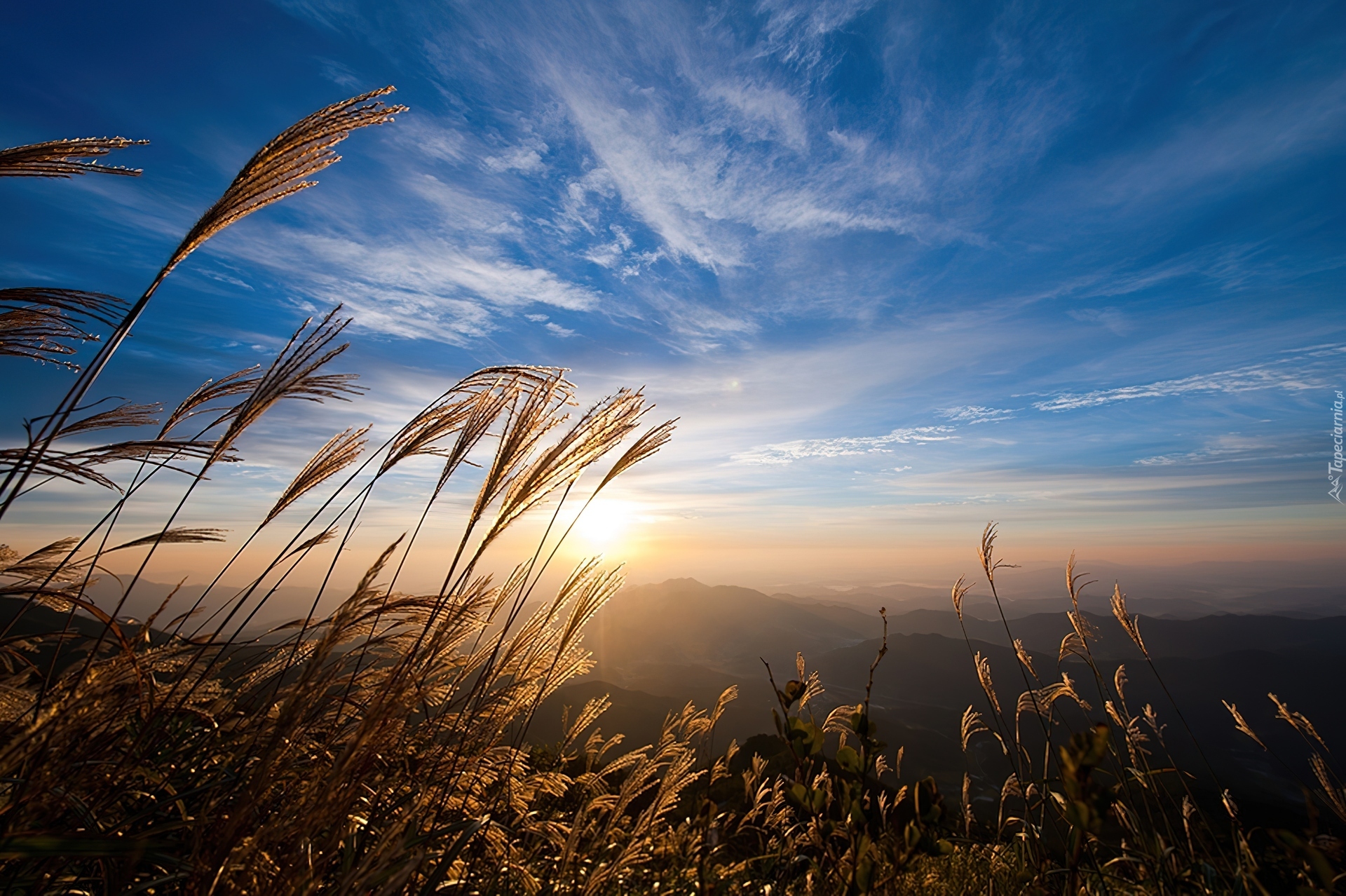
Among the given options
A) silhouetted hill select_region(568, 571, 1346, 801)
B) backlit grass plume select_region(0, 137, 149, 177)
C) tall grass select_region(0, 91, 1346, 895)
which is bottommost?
silhouetted hill select_region(568, 571, 1346, 801)

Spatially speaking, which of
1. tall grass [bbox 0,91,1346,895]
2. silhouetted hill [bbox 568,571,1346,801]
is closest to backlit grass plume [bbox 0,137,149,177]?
tall grass [bbox 0,91,1346,895]

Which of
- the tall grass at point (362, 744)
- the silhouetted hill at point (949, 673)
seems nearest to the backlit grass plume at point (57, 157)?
the tall grass at point (362, 744)

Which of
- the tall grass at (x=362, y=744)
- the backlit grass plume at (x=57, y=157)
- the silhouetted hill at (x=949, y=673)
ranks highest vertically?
the backlit grass plume at (x=57, y=157)

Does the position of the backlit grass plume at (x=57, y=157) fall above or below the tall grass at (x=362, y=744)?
above

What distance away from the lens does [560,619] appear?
1979mm

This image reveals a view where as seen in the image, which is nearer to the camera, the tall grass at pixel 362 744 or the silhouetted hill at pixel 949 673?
the tall grass at pixel 362 744

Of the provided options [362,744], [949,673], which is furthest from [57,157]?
[949,673]

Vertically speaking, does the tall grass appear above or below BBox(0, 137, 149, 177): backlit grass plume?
below

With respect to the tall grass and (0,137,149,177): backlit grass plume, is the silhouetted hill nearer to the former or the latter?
the tall grass

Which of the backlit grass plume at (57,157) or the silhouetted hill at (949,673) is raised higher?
the backlit grass plume at (57,157)

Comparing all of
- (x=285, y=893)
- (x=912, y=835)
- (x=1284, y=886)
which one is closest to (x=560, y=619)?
(x=285, y=893)

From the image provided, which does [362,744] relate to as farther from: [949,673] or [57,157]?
[949,673]

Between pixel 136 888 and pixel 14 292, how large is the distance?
175cm

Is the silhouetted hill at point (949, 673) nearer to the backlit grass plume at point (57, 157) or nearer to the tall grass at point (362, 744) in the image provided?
the tall grass at point (362, 744)
